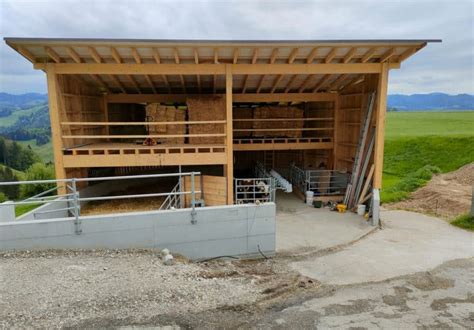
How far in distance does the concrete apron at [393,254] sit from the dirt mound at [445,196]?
8.84 feet

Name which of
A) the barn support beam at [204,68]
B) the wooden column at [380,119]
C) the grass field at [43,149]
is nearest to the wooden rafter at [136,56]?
the barn support beam at [204,68]

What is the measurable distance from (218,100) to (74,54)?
533 centimetres

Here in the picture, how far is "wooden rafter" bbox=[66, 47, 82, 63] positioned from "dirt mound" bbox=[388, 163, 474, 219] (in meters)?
14.8

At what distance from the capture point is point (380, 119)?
11.1 meters

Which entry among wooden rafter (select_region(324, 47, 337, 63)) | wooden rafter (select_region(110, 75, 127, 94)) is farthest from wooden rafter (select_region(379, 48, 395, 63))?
wooden rafter (select_region(110, 75, 127, 94))

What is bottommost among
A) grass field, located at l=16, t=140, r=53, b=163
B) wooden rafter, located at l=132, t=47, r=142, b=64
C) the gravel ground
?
grass field, located at l=16, t=140, r=53, b=163

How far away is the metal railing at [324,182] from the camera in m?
14.1

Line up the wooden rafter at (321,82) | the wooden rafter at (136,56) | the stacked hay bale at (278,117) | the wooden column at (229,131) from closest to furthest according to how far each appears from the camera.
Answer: the wooden rafter at (136,56) < the wooden column at (229,131) < the wooden rafter at (321,82) < the stacked hay bale at (278,117)

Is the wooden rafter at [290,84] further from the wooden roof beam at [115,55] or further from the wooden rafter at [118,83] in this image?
the wooden rafter at [118,83]

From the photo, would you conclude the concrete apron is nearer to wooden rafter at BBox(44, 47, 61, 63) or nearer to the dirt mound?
the dirt mound

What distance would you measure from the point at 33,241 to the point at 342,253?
7.53 m

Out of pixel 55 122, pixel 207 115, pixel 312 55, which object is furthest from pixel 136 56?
pixel 312 55

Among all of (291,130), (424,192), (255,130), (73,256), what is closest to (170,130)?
(255,130)

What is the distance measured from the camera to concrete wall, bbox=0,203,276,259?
6527 millimetres
